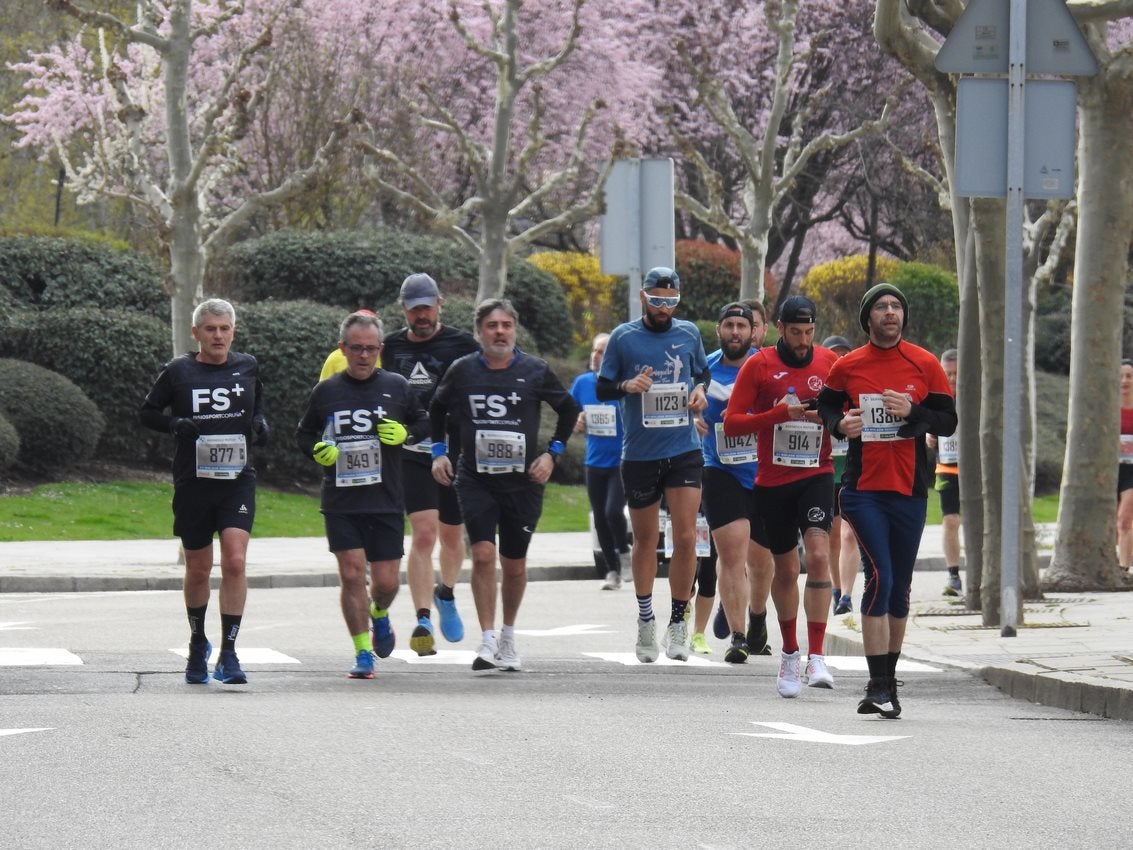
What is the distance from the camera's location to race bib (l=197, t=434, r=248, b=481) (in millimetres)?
11062

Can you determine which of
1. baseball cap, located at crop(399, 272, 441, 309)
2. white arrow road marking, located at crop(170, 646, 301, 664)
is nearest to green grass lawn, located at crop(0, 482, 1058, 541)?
white arrow road marking, located at crop(170, 646, 301, 664)

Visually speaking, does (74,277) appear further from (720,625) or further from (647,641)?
(647,641)

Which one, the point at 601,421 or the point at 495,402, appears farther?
the point at 601,421

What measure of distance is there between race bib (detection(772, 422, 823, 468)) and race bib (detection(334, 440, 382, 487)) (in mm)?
2042

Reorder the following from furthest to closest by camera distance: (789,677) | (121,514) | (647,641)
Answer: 1. (121,514)
2. (647,641)
3. (789,677)

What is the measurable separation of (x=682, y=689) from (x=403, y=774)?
3.35 m

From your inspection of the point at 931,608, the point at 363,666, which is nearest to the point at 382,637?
the point at 363,666

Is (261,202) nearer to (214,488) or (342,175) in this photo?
(214,488)

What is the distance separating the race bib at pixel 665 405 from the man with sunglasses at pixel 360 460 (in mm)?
1233

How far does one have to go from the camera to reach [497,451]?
11609 mm

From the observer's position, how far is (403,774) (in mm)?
7785

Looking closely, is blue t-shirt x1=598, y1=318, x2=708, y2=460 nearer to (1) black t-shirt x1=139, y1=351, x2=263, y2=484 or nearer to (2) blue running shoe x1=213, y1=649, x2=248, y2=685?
(1) black t-shirt x1=139, y1=351, x2=263, y2=484

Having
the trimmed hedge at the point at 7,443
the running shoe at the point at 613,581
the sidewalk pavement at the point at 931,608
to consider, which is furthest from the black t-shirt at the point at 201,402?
the trimmed hedge at the point at 7,443

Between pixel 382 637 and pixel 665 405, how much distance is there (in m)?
1.91
